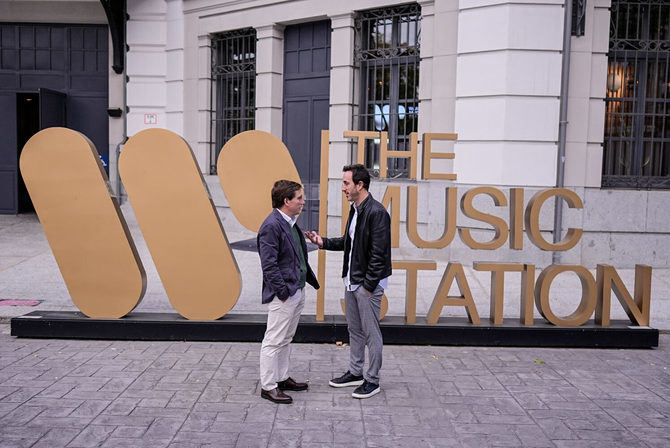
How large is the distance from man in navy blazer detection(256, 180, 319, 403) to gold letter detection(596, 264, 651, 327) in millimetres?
3451

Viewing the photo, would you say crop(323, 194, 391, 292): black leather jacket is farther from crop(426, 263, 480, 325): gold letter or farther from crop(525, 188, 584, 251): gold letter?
crop(525, 188, 584, 251): gold letter

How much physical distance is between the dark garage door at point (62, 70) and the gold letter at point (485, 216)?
40.2ft

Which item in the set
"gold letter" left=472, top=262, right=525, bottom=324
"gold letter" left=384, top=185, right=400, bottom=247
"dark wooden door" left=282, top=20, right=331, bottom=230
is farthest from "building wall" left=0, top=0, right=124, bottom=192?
"gold letter" left=472, top=262, right=525, bottom=324

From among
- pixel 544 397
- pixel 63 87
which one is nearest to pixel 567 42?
pixel 544 397

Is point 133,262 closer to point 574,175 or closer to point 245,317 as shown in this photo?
point 245,317

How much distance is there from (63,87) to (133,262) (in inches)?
446

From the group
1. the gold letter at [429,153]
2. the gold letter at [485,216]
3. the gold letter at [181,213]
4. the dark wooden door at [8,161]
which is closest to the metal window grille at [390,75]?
the gold letter at [429,153]

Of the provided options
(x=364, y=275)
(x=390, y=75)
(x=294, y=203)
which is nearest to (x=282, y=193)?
(x=294, y=203)

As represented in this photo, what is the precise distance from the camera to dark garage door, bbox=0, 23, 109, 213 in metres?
16.2

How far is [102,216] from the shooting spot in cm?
682

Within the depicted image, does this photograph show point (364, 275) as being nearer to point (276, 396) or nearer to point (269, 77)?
point (276, 396)

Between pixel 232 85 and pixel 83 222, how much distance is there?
8.94 metres

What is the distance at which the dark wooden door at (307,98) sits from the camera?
1379 centimetres

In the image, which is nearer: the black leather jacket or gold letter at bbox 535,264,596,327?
the black leather jacket
